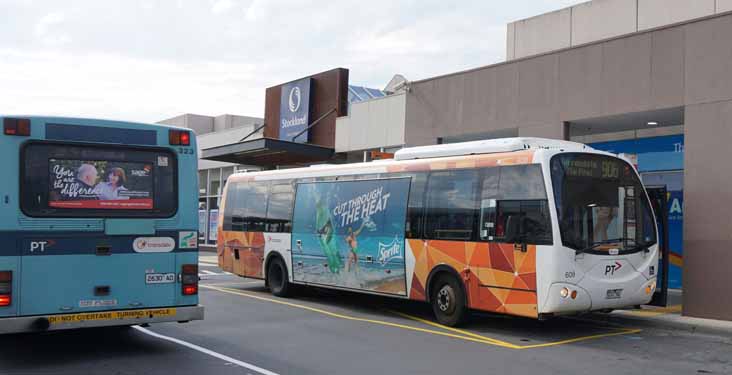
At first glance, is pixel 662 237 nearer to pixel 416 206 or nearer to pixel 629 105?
pixel 629 105

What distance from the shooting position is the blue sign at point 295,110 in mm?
28750

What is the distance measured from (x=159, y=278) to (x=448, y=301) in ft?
17.0

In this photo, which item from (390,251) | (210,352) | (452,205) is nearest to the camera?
(210,352)

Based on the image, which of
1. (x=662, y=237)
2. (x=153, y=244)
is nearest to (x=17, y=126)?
(x=153, y=244)

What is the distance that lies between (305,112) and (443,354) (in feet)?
64.3

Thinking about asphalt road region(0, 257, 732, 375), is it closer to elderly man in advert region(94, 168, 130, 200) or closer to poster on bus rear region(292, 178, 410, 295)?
poster on bus rear region(292, 178, 410, 295)

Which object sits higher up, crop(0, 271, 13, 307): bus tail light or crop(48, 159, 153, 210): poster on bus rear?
crop(48, 159, 153, 210): poster on bus rear

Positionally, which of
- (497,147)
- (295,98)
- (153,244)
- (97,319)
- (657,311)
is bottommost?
(657,311)

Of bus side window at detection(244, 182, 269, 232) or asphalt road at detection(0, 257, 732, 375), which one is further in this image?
bus side window at detection(244, 182, 269, 232)

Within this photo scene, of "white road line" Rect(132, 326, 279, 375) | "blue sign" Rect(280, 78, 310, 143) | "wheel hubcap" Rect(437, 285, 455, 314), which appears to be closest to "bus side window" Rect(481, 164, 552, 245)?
"wheel hubcap" Rect(437, 285, 455, 314)

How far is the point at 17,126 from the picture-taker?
8.73 m

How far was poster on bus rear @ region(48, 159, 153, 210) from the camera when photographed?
353 inches

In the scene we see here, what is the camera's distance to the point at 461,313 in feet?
41.0

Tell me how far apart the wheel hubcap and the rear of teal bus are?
4.65m
